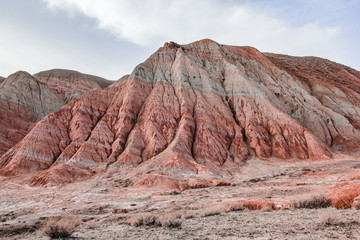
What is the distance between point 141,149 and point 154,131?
346 cm

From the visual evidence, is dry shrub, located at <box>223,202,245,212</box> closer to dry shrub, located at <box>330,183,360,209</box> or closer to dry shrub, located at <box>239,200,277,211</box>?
dry shrub, located at <box>239,200,277,211</box>

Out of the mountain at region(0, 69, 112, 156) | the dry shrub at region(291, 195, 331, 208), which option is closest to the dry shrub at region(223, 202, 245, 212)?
the dry shrub at region(291, 195, 331, 208)

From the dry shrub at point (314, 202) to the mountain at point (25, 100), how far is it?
4365cm

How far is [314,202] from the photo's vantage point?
9.61m

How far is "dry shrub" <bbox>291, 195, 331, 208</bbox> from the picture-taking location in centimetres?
953

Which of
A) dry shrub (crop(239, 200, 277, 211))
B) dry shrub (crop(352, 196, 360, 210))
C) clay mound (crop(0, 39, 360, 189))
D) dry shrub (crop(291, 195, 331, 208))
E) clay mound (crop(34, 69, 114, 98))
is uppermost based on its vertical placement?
clay mound (crop(34, 69, 114, 98))

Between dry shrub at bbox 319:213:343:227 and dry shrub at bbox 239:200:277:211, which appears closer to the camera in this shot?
dry shrub at bbox 319:213:343:227

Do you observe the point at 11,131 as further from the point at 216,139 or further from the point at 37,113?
the point at 216,139

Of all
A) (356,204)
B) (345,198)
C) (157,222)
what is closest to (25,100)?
(157,222)

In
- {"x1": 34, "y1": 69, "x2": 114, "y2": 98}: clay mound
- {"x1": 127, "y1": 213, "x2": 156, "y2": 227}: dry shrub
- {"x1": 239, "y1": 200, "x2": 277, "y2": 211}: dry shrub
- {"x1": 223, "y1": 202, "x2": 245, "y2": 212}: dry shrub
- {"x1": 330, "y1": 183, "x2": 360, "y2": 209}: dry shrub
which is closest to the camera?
{"x1": 127, "y1": 213, "x2": 156, "y2": 227}: dry shrub

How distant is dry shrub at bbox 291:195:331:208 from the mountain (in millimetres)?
43652

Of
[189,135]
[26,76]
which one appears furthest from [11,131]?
[189,135]

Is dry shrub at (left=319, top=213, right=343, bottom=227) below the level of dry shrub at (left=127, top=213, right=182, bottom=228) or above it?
above

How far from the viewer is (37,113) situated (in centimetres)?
5922
